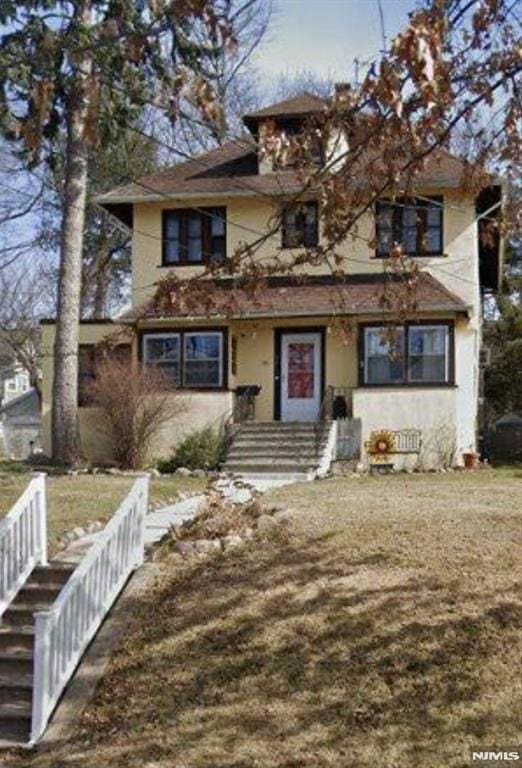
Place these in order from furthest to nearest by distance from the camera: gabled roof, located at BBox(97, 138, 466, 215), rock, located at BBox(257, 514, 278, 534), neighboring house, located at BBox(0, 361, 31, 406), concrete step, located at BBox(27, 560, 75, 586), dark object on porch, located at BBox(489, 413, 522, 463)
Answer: neighboring house, located at BBox(0, 361, 31, 406), dark object on porch, located at BBox(489, 413, 522, 463), gabled roof, located at BBox(97, 138, 466, 215), rock, located at BBox(257, 514, 278, 534), concrete step, located at BBox(27, 560, 75, 586)

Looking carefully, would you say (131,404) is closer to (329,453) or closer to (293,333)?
(329,453)

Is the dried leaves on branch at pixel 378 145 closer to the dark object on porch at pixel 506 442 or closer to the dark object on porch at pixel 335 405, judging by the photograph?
the dark object on porch at pixel 335 405

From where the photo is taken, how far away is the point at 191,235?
24.3 m

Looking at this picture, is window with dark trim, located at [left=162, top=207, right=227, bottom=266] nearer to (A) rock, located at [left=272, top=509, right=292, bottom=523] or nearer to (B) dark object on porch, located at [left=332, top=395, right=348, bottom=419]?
(B) dark object on porch, located at [left=332, top=395, right=348, bottom=419]

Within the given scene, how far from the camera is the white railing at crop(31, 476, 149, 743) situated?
7.32m

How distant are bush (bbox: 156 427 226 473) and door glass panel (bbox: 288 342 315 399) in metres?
3.02

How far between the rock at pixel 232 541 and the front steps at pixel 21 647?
159cm

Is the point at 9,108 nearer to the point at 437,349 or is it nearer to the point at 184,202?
the point at 184,202

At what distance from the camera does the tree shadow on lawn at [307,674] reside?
6.41 metres

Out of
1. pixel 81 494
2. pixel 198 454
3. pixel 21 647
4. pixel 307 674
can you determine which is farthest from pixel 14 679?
pixel 198 454

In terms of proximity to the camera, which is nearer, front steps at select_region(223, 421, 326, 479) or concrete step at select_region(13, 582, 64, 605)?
concrete step at select_region(13, 582, 64, 605)

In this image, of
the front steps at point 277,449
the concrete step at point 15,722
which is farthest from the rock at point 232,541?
the front steps at point 277,449

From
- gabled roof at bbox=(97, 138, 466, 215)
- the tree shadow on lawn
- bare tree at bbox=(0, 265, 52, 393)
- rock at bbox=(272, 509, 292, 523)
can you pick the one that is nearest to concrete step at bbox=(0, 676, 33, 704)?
the tree shadow on lawn

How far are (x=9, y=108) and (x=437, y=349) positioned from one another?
10.6 metres
